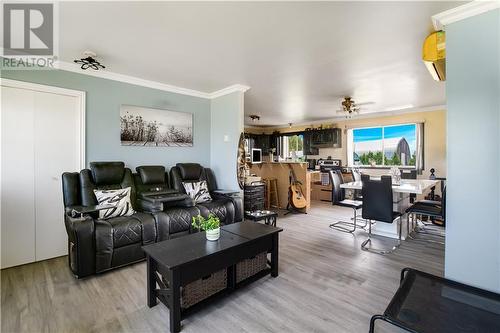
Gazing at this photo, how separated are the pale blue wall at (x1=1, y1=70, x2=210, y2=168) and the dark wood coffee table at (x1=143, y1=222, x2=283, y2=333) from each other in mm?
1970

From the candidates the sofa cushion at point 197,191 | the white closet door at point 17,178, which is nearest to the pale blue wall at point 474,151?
the sofa cushion at point 197,191

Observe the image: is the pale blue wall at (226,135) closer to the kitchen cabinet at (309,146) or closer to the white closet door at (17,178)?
the white closet door at (17,178)

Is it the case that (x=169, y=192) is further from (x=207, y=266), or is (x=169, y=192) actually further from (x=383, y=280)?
(x=383, y=280)

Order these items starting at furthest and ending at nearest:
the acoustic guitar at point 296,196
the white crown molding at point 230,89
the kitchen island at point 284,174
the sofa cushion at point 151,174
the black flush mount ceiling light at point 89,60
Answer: the kitchen island at point 284,174 → the acoustic guitar at point 296,196 → the white crown molding at point 230,89 → the sofa cushion at point 151,174 → the black flush mount ceiling light at point 89,60

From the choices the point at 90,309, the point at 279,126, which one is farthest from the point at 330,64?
the point at 279,126

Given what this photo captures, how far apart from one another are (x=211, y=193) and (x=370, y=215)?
7.92ft

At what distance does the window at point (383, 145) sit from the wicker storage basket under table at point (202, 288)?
A: 5.43 m

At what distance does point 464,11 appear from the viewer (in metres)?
1.82

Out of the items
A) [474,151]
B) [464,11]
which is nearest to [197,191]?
[474,151]

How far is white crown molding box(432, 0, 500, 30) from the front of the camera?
5.70ft

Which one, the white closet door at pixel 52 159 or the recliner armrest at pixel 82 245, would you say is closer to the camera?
the recliner armrest at pixel 82 245

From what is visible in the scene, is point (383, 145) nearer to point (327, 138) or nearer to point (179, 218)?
point (327, 138)

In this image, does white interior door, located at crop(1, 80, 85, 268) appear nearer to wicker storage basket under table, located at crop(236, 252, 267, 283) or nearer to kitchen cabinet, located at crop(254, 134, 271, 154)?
wicker storage basket under table, located at crop(236, 252, 267, 283)

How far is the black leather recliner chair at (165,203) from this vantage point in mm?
2989
